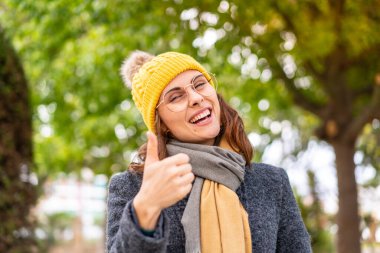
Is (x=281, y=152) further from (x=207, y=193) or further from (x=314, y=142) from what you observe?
(x=207, y=193)

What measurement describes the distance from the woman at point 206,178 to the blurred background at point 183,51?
14.8ft

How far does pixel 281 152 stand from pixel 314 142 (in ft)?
2.90

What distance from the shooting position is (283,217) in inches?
90.2

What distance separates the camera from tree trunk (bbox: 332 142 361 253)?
918 centimetres

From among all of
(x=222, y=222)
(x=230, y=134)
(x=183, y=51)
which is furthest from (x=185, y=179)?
(x=183, y=51)

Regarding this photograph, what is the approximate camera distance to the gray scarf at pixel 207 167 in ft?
6.99

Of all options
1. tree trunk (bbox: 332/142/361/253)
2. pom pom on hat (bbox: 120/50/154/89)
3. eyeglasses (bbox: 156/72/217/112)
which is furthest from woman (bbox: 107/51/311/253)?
tree trunk (bbox: 332/142/361/253)

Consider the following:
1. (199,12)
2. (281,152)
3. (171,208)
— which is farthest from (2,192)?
(281,152)

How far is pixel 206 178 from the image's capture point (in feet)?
7.25

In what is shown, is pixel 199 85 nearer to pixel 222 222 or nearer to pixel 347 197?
pixel 222 222

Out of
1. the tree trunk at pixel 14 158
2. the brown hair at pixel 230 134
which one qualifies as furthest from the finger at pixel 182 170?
the tree trunk at pixel 14 158

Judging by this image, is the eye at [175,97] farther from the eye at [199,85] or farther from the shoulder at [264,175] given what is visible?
the shoulder at [264,175]

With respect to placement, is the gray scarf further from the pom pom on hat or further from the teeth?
the pom pom on hat

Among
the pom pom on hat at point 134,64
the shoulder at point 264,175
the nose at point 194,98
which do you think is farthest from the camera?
the pom pom on hat at point 134,64
